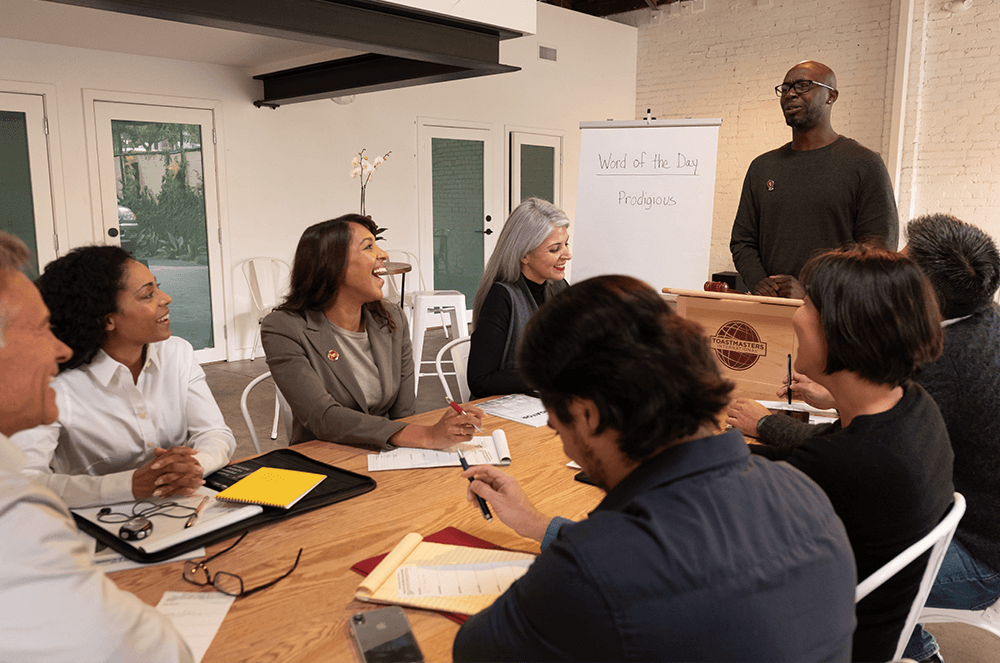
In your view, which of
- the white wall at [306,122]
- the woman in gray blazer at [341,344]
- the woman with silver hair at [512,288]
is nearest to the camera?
the woman in gray blazer at [341,344]

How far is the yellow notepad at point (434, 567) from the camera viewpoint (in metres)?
1.16

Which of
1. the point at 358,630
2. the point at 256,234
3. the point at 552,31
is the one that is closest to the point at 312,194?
the point at 256,234

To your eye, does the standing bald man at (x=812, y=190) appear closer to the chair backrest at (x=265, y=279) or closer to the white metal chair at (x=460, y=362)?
the white metal chair at (x=460, y=362)

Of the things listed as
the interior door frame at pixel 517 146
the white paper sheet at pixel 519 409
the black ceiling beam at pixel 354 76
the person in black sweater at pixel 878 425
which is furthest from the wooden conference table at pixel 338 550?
the interior door frame at pixel 517 146

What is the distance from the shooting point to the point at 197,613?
113 cm

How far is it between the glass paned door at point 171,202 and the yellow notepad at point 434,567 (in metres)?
5.24

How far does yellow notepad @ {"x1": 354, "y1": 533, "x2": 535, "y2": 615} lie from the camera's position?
1158mm

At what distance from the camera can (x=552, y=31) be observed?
8.05 meters

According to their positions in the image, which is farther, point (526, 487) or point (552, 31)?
point (552, 31)

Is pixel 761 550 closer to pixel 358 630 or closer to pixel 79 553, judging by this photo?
pixel 358 630

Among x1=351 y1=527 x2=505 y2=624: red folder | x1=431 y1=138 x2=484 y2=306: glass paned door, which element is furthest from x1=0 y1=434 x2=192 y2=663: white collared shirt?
x1=431 y1=138 x2=484 y2=306: glass paned door

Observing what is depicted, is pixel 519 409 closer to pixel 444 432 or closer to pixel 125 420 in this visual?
pixel 444 432

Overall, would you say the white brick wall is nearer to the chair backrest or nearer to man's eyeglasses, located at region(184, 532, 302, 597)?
the chair backrest

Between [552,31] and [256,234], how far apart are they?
4.11 m
